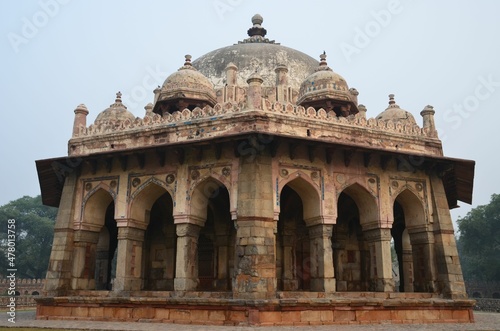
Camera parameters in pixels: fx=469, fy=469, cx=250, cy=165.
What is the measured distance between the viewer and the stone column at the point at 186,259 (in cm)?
1149

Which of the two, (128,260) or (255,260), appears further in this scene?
(128,260)

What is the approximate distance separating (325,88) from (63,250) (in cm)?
899

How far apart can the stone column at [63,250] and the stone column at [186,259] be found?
11.0 ft

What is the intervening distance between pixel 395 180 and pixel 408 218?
1.39 m

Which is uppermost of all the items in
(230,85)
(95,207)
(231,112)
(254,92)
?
(230,85)

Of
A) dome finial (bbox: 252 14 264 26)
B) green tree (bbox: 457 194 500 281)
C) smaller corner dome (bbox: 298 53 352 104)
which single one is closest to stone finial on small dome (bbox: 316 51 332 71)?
smaller corner dome (bbox: 298 53 352 104)

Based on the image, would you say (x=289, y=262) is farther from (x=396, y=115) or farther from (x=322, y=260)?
(x=396, y=115)

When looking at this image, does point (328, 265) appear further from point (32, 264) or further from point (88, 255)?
point (32, 264)

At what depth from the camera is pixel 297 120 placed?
12703mm

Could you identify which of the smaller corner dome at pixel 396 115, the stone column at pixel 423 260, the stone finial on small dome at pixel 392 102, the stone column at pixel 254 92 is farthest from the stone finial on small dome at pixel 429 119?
the stone column at pixel 254 92

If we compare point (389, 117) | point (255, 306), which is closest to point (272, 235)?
point (255, 306)

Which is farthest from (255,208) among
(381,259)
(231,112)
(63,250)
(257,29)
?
(257,29)

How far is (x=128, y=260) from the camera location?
40.7 feet

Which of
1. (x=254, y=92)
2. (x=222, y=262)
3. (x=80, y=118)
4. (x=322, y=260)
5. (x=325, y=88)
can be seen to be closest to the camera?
(x=322, y=260)
